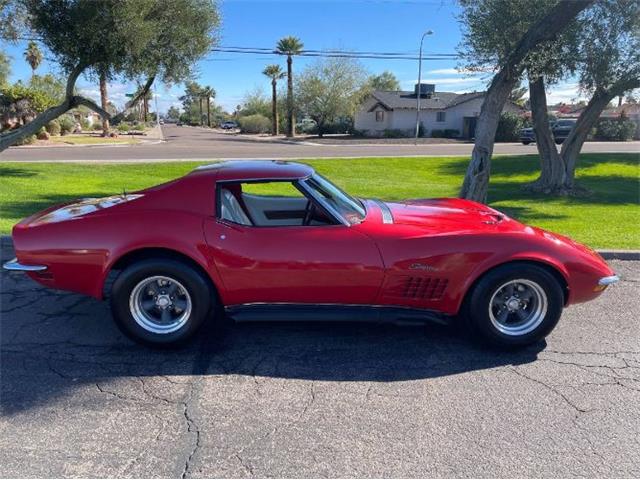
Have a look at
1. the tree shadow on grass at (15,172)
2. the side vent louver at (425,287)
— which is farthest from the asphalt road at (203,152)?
the side vent louver at (425,287)

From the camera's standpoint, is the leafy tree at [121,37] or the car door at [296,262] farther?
the leafy tree at [121,37]

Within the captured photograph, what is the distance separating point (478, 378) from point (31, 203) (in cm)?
953

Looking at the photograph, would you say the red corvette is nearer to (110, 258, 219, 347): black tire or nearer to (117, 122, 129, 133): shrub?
(110, 258, 219, 347): black tire

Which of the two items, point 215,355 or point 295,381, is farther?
point 215,355

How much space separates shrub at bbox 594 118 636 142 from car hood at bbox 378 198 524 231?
4537 centimetres

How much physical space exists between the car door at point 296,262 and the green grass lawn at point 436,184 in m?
4.73

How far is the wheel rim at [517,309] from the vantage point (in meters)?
3.68

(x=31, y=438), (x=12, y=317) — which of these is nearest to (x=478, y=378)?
(x=31, y=438)

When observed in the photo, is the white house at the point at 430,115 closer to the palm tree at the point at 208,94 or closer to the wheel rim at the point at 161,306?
the wheel rim at the point at 161,306

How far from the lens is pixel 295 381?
3.31 metres

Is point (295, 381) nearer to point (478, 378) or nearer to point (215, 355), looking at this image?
point (215, 355)

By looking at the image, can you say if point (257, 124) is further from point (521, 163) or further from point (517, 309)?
point (517, 309)

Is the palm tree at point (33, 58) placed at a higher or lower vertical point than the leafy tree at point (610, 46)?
higher

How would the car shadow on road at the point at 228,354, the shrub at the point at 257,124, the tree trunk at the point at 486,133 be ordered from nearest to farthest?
the car shadow on road at the point at 228,354, the tree trunk at the point at 486,133, the shrub at the point at 257,124
